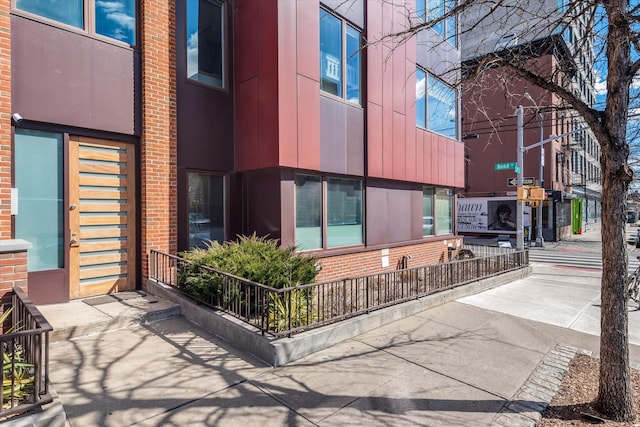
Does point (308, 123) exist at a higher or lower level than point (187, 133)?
higher

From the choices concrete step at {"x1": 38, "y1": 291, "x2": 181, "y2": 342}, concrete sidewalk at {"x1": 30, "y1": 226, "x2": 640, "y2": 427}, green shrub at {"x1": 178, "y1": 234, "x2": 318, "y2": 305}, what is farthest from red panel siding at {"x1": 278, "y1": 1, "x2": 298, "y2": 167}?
concrete sidewalk at {"x1": 30, "y1": 226, "x2": 640, "y2": 427}

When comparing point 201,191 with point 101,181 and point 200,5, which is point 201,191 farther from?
point 200,5

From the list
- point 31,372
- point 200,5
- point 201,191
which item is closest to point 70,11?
point 200,5

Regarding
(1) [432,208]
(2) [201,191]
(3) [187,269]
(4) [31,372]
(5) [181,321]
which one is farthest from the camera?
(1) [432,208]

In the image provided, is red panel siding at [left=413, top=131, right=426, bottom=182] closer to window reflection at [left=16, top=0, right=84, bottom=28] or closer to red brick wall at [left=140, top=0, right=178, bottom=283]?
red brick wall at [left=140, top=0, right=178, bottom=283]

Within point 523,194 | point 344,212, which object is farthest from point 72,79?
point 523,194

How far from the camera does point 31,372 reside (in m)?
3.17

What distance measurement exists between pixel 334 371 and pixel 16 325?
3.42m

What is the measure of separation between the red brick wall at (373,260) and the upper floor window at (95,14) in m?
5.90

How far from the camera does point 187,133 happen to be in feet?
23.7

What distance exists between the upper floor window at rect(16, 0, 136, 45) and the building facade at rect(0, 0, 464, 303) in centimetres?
3

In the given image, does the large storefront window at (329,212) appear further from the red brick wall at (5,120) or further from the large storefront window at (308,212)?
the red brick wall at (5,120)

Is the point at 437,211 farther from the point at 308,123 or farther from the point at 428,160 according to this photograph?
the point at 308,123

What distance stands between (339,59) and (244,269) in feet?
19.1
